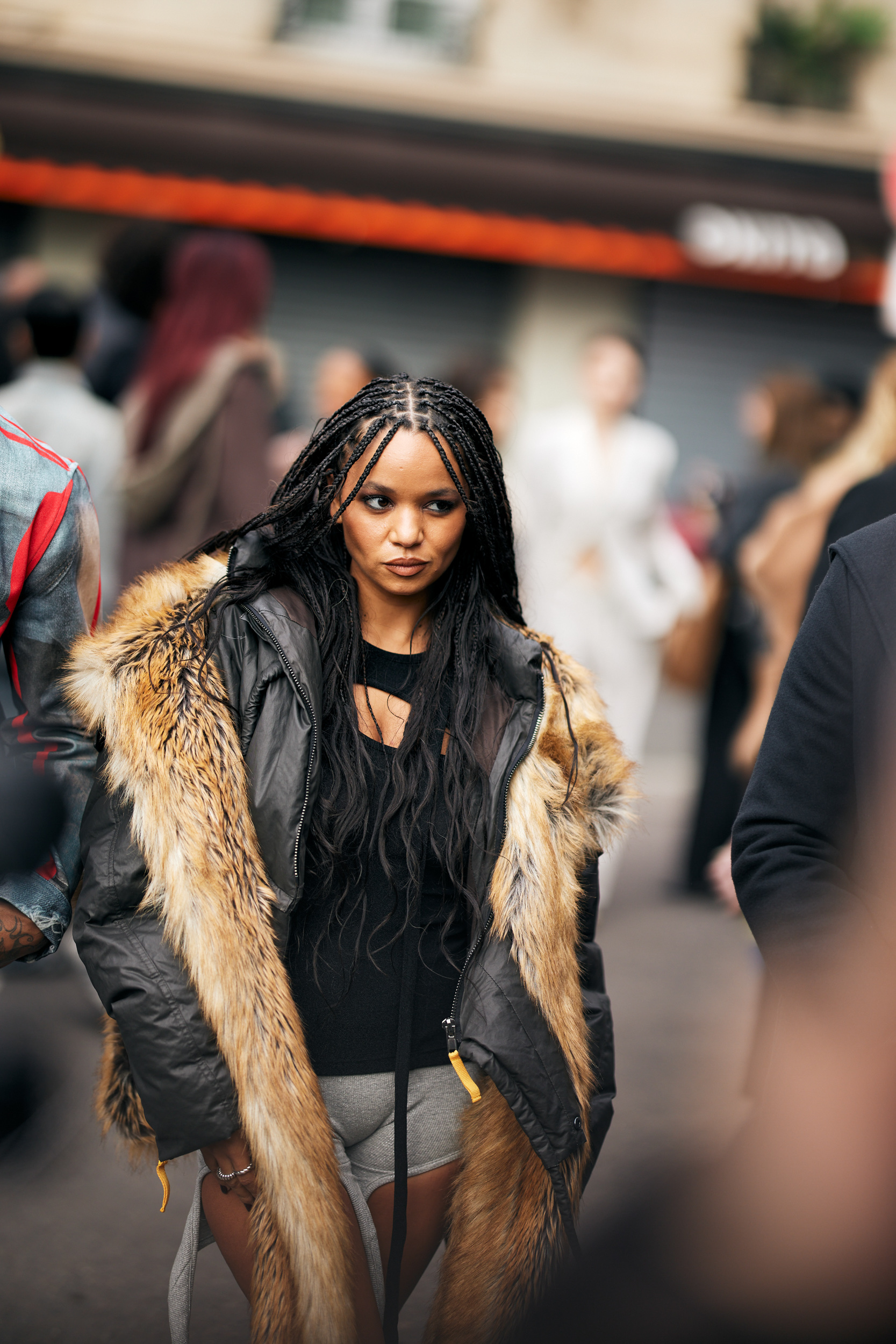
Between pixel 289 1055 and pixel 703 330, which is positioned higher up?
pixel 703 330

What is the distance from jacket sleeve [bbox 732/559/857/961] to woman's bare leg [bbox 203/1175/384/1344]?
0.86 metres

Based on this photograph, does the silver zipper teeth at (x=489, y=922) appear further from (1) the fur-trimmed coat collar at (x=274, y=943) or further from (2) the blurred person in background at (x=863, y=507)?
(2) the blurred person in background at (x=863, y=507)

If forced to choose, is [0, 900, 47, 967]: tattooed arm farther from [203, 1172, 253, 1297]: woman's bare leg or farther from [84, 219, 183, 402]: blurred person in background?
[84, 219, 183, 402]: blurred person in background

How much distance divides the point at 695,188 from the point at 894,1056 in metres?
13.5

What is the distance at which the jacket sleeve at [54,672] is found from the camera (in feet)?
7.35

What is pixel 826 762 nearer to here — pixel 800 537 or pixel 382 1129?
pixel 382 1129

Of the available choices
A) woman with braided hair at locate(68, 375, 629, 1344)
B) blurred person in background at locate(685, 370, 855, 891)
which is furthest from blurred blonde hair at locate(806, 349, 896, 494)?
woman with braided hair at locate(68, 375, 629, 1344)

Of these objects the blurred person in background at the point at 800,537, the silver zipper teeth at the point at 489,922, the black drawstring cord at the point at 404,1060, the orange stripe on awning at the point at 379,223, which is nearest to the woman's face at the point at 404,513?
the silver zipper teeth at the point at 489,922

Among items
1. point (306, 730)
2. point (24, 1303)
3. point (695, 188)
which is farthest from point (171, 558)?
point (695, 188)

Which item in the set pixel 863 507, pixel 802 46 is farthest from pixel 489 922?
pixel 802 46

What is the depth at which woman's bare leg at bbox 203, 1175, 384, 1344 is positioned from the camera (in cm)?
224

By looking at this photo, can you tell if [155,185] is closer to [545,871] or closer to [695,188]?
[695,188]

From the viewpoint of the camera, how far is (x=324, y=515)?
2.36 m

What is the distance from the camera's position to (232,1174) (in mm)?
2180
